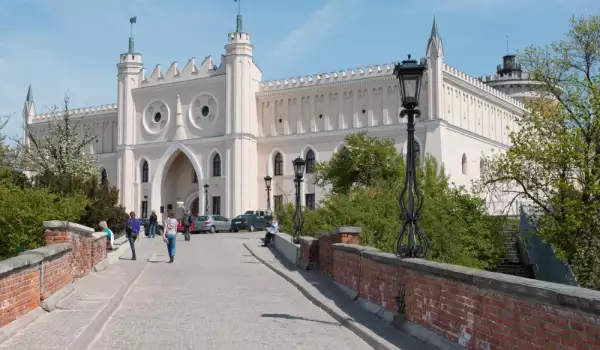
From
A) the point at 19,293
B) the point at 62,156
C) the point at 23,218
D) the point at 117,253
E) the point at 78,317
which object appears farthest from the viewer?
the point at 62,156

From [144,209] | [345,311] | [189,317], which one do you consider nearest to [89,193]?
[189,317]

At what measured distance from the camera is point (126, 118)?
5997cm

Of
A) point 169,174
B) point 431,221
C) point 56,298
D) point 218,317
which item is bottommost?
point 218,317

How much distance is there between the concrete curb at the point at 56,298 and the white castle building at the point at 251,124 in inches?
1459

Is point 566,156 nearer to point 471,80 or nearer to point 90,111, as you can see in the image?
point 471,80

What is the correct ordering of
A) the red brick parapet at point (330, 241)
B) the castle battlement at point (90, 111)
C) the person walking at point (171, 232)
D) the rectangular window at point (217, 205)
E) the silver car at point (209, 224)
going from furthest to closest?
the castle battlement at point (90, 111), the rectangular window at point (217, 205), the silver car at point (209, 224), the person walking at point (171, 232), the red brick parapet at point (330, 241)

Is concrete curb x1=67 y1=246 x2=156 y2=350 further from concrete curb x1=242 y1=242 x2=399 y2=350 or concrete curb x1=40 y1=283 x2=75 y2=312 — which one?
concrete curb x1=242 y1=242 x2=399 y2=350

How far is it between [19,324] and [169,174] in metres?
51.2

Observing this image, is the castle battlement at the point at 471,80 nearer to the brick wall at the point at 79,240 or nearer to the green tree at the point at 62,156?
the green tree at the point at 62,156

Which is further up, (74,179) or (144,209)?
(74,179)

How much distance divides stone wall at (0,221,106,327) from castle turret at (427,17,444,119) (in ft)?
111

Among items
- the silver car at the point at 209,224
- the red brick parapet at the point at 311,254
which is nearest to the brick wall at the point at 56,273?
the red brick parapet at the point at 311,254

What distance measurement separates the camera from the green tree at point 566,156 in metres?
23.6

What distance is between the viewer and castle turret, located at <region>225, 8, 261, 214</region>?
53750mm
